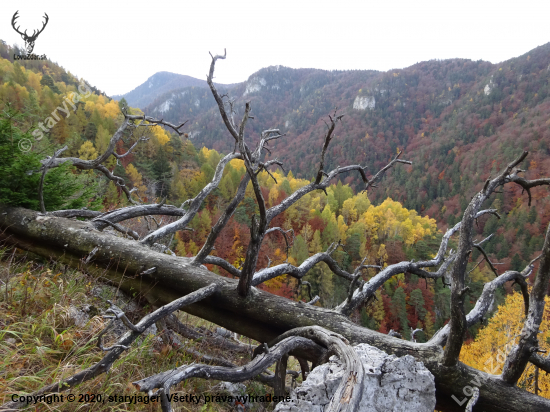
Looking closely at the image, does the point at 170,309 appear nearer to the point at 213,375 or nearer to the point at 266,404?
the point at 213,375

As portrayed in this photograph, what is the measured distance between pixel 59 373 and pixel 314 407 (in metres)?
2.16

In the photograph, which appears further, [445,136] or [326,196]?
[445,136]

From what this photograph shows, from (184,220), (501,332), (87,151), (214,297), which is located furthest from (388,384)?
(87,151)

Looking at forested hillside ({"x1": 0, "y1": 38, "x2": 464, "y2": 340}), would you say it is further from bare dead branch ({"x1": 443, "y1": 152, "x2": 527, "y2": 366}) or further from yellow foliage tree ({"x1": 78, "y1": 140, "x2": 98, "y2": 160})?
bare dead branch ({"x1": 443, "y1": 152, "x2": 527, "y2": 366})

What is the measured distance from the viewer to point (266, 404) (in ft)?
11.8

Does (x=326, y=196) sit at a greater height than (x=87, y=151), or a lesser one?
lesser

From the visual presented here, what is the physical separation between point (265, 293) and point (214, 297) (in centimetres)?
61

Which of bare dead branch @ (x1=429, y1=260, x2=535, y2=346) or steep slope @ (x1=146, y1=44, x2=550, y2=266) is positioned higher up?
steep slope @ (x1=146, y1=44, x2=550, y2=266)

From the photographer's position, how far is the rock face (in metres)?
1.98

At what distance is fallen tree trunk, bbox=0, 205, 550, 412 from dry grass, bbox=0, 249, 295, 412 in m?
0.42

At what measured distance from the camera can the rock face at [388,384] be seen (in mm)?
1976

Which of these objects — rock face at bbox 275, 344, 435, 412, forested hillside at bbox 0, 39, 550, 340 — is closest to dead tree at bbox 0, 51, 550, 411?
rock face at bbox 275, 344, 435, 412

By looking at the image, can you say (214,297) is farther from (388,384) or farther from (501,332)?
(501,332)

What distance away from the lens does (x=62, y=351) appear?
2.71m
